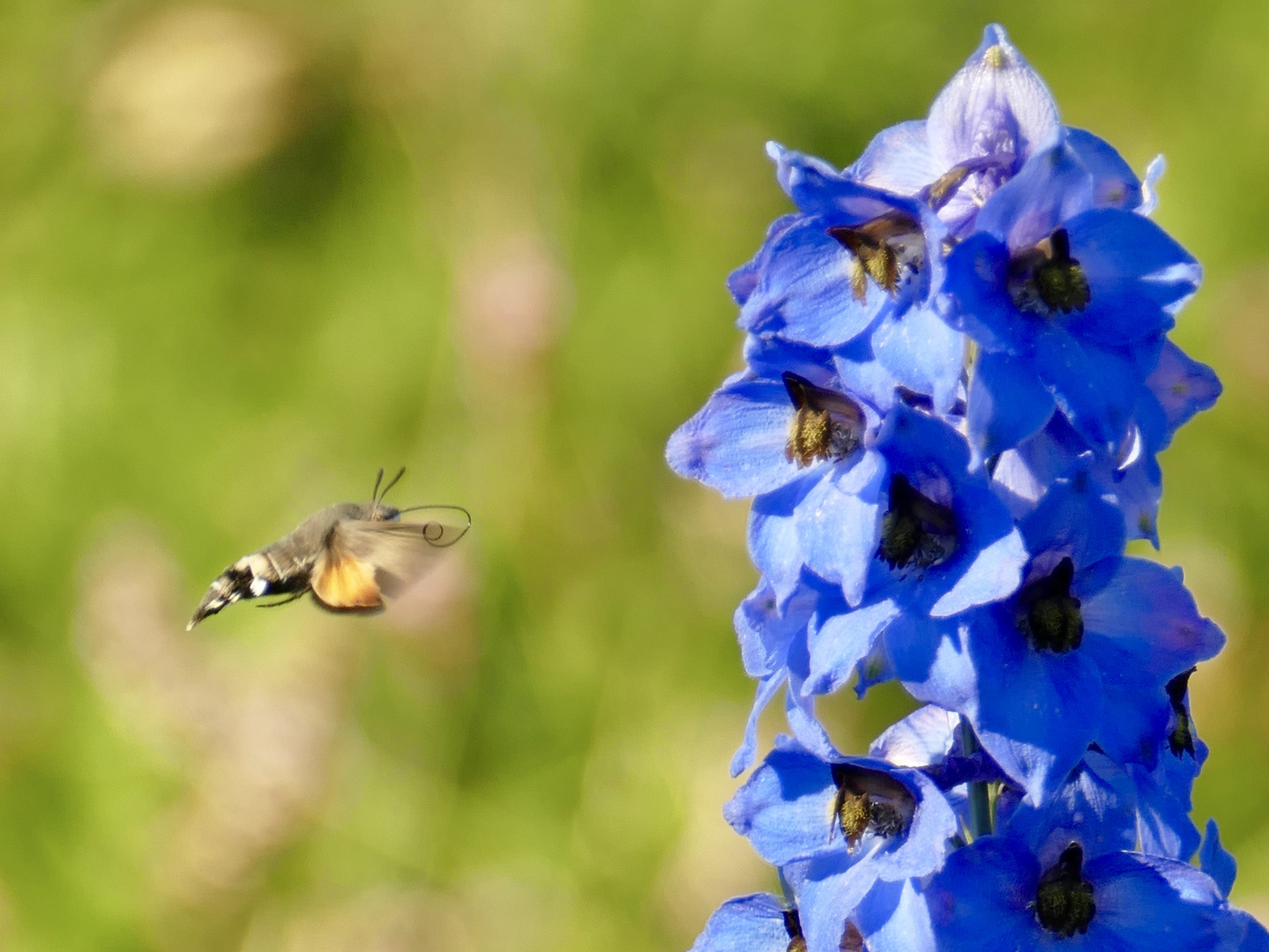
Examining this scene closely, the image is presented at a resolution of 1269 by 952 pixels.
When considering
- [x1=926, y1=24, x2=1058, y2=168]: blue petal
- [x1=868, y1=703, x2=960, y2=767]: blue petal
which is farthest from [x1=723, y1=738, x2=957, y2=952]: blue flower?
[x1=926, y1=24, x2=1058, y2=168]: blue petal

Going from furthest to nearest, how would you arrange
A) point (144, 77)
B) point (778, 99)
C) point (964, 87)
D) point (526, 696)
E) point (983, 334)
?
1. point (144, 77)
2. point (778, 99)
3. point (526, 696)
4. point (964, 87)
5. point (983, 334)

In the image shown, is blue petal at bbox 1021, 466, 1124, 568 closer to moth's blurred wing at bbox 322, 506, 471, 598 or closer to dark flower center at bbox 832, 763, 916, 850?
dark flower center at bbox 832, 763, 916, 850

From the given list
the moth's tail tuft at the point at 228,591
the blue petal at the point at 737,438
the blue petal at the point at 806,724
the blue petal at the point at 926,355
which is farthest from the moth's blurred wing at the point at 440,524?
the blue petal at the point at 926,355

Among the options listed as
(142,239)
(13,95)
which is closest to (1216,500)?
(142,239)

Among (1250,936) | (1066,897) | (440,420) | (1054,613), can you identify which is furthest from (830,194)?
(440,420)

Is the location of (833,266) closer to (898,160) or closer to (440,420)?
(898,160)

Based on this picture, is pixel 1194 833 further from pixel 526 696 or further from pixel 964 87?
pixel 526 696
